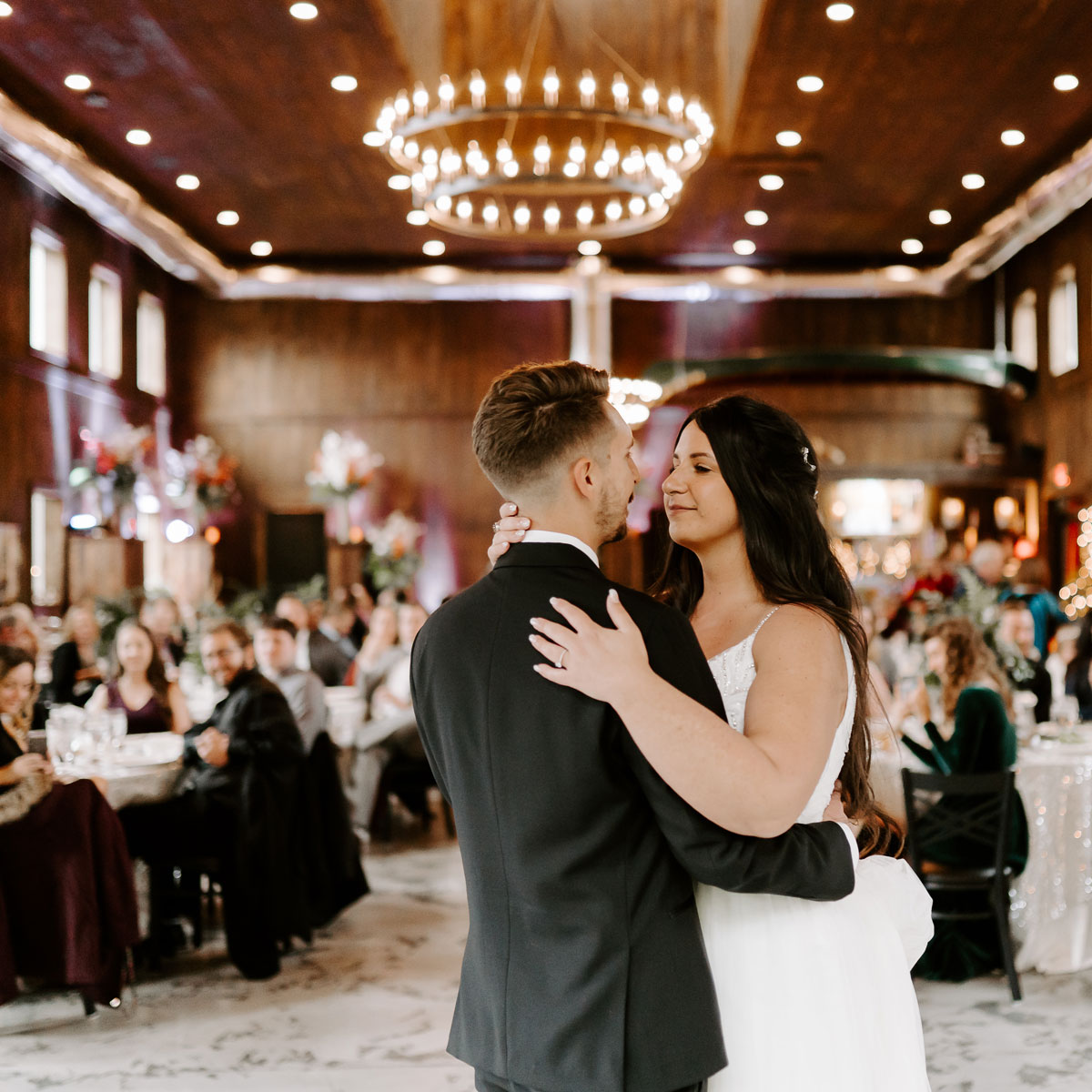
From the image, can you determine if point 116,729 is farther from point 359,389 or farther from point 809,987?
point 359,389

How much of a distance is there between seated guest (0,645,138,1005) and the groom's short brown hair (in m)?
3.38

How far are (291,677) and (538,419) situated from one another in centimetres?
485

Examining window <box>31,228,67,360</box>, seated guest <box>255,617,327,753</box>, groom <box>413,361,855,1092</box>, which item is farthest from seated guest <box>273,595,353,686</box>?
groom <box>413,361,855,1092</box>

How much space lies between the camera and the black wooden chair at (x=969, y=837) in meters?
4.71

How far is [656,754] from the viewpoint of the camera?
4.80 feet

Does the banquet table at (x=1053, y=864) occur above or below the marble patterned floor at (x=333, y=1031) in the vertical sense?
above

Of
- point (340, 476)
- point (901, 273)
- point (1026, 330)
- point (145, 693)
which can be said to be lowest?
point (145, 693)

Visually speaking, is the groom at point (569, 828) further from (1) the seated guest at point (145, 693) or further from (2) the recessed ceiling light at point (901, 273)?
(2) the recessed ceiling light at point (901, 273)

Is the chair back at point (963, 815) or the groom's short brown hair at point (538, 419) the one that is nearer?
the groom's short brown hair at point (538, 419)

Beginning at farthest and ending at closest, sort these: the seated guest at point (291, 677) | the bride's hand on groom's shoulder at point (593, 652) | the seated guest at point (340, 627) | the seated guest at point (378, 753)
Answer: the seated guest at point (340, 627)
the seated guest at point (378, 753)
the seated guest at point (291, 677)
the bride's hand on groom's shoulder at point (593, 652)

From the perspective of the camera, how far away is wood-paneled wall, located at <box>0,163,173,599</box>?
34.8ft

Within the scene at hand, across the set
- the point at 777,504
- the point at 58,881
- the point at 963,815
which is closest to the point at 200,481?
the point at 58,881

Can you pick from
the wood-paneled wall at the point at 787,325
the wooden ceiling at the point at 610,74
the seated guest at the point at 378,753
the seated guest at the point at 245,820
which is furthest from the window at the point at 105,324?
the seated guest at the point at 245,820

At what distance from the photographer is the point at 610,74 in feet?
36.3
